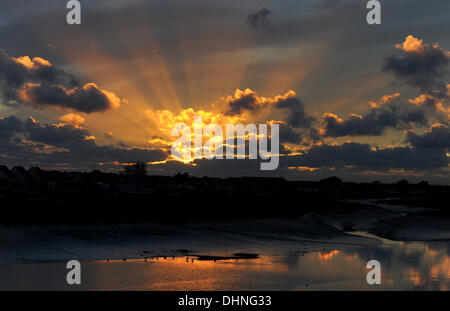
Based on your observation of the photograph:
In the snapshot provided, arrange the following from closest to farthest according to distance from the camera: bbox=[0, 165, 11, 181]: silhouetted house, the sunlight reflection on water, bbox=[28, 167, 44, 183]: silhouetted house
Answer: the sunlight reflection on water, bbox=[28, 167, 44, 183]: silhouetted house, bbox=[0, 165, 11, 181]: silhouetted house

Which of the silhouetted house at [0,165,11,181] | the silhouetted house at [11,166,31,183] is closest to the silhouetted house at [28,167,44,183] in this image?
the silhouetted house at [11,166,31,183]

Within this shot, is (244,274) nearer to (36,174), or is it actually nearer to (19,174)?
(36,174)

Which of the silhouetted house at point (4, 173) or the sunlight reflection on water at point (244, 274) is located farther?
the silhouetted house at point (4, 173)

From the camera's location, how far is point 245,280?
21.2 metres

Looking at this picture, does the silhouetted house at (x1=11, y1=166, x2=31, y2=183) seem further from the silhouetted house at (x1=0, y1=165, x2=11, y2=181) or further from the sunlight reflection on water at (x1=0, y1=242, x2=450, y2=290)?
the sunlight reflection on water at (x1=0, y1=242, x2=450, y2=290)

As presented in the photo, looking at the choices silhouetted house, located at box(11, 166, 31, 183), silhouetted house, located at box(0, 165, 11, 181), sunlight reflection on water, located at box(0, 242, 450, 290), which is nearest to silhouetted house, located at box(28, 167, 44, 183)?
silhouetted house, located at box(11, 166, 31, 183)

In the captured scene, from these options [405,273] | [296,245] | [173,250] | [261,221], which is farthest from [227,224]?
[405,273]

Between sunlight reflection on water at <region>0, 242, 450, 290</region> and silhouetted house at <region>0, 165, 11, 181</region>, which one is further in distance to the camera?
silhouetted house at <region>0, 165, 11, 181</region>

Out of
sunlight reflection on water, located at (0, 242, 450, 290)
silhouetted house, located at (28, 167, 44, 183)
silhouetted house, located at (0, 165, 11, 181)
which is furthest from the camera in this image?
silhouetted house, located at (0, 165, 11, 181)

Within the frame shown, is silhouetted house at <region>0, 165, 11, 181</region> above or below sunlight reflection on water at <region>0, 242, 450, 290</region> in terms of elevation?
above

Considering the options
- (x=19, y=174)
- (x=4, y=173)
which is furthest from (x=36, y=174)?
(x=4, y=173)

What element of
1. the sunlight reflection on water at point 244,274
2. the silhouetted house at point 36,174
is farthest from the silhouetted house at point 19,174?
the sunlight reflection on water at point 244,274

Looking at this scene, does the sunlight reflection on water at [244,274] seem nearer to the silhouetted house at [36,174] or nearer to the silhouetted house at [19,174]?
the silhouetted house at [36,174]
